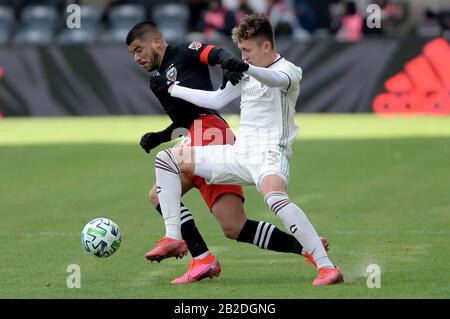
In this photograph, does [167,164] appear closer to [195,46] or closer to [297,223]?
[195,46]

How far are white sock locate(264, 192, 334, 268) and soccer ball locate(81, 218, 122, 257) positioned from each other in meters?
1.38

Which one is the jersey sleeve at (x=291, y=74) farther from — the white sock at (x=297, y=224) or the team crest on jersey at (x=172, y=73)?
the team crest on jersey at (x=172, y=73)

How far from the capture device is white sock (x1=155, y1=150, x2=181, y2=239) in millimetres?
8781

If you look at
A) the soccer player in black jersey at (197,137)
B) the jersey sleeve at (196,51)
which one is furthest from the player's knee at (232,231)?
the jersey sleeve at (196,51)

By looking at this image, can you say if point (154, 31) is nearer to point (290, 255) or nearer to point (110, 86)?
point (290, 255)

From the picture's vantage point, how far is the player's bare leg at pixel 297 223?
8.35 m

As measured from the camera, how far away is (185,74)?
9195 millimetres

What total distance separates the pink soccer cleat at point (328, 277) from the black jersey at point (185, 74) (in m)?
1.64

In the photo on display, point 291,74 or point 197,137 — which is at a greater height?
point 291,74

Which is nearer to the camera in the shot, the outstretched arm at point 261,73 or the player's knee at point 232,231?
the outstretched arm at point 261,73

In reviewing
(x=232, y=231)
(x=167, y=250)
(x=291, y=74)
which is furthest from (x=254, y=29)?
(x=167, y=250)

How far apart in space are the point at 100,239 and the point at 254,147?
53.6 inches

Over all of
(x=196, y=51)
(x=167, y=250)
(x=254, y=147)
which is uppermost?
(x=196, y=51)

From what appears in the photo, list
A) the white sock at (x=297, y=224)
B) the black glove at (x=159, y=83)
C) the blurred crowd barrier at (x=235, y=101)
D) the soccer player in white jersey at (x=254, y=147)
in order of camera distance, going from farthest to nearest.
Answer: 1. the blurred crowd barrier at (x=235, y=101)
2. the black glove at (x=159, y=83)
3. the soccer player in white jersey at (x=254, y=147)
4. the white sock at (x=297, y=224)
